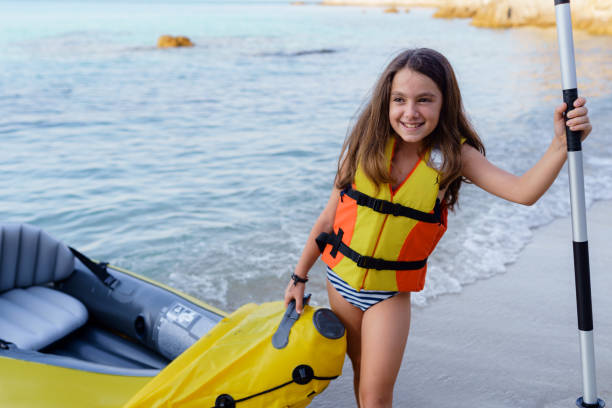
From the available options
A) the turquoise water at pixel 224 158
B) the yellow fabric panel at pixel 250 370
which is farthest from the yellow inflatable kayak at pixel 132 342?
the turquoise water at pixel 224 158

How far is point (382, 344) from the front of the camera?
193 cm

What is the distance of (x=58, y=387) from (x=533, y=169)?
6.49 ft

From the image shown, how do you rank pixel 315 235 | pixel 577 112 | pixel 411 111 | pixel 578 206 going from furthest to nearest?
pixel 315 235, pixel 411 111, pixel 578 206, pixel 577 112

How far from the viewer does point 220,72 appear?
18.2 meters

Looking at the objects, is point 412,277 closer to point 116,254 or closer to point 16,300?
point 16,300

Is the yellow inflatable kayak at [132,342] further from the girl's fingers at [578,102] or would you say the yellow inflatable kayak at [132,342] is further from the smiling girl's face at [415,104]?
the girl's fingers at [578,102]

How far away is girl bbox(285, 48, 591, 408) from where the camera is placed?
6.24ft

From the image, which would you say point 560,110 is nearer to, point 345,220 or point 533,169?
point 533,169

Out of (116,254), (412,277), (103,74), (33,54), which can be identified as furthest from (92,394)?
(33,54)

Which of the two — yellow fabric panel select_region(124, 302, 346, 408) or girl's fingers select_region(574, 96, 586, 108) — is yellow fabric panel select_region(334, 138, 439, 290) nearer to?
yellow fabric panel select_region(124, 302, 346, 408)

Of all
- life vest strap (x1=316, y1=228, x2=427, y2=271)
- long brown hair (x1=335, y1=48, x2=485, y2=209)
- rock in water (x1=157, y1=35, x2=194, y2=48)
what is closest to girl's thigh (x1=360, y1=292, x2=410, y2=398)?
life vest strap (x1=316, y1=228, x2=427, y2=271)

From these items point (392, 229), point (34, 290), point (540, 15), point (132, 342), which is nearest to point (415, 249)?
point (392, 229)

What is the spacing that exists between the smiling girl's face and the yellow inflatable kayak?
70 centimetres

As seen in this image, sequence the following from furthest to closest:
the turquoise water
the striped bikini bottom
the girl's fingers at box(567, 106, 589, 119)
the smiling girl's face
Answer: the turquoise water < the striped bikini bottom < the smiling girl's face < the girl's fingers at box(567, 106, 589, 119)
